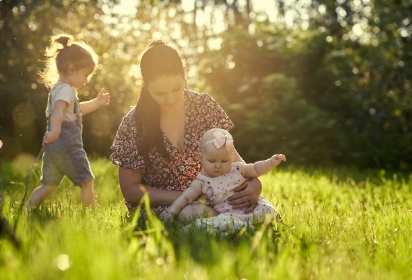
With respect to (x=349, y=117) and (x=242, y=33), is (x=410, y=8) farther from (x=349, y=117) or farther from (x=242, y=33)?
(x=242, y=33)

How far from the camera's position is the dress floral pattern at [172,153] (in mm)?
3473

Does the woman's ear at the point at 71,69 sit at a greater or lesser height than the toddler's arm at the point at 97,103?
greater

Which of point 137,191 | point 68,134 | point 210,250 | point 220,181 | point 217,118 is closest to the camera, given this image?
point 210,250

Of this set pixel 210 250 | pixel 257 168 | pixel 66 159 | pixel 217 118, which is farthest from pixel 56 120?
pixel 210 250

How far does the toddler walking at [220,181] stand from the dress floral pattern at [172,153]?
0.36 meters

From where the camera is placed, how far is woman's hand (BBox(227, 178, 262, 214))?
3.17 metres

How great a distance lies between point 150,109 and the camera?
11.4ft

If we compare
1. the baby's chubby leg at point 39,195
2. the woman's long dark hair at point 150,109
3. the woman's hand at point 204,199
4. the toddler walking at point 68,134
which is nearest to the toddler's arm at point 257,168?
the woman's hand at point 204,199

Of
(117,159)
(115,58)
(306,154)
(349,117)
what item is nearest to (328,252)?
(117,159)

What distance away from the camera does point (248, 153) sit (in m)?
8.95

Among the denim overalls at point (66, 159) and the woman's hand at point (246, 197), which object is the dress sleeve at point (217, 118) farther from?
the denim overalls at point (66, 159)

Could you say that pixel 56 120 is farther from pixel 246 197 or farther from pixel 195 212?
pixel 246 197

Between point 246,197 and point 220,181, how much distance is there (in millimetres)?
201

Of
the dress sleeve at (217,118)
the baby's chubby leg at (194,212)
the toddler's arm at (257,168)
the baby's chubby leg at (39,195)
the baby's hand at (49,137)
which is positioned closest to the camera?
the baby's chubby leg at (194,212)
